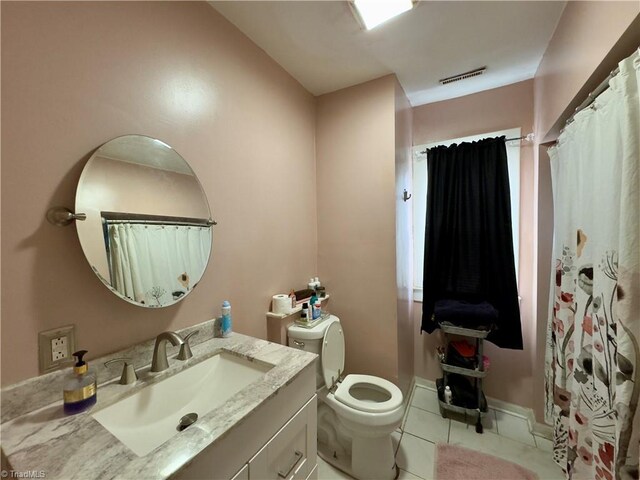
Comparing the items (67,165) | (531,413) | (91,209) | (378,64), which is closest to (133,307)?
(91,209)

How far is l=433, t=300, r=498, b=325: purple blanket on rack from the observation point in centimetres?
174

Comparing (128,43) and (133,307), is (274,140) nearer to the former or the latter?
(128,43)

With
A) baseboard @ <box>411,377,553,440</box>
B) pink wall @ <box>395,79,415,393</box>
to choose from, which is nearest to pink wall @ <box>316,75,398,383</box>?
pink wall @ <box>395,79,415,393</box>

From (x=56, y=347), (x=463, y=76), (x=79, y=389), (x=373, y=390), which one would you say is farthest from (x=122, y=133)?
(x=463, y=76)

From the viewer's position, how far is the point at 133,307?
946mm

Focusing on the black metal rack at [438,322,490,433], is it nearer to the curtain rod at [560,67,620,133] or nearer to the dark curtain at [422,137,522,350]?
the dark curtain at [422,137,522,350]

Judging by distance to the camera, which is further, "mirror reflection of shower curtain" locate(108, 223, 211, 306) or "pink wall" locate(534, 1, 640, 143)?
"mirror reflection of shower curtain" locate(108, 223, 211, 306)

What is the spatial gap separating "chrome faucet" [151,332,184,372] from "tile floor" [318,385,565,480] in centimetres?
122

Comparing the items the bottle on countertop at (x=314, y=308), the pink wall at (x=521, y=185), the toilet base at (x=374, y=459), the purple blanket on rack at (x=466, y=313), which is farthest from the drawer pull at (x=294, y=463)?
the pink wall at (x=521, y=185)

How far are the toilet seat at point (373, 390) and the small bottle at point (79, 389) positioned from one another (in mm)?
1188

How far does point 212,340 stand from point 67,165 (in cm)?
87

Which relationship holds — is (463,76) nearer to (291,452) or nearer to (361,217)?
(361,217)

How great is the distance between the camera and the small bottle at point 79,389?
712 millimetres

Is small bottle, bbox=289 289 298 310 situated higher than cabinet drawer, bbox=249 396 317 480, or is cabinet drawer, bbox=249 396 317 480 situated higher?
small bottle, bbox=289 289 298 310
